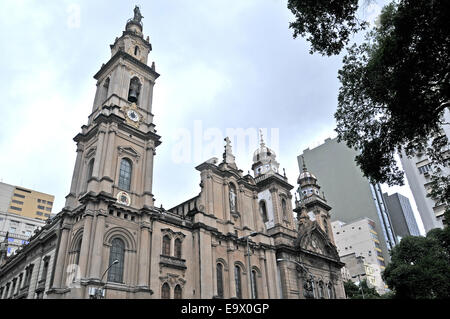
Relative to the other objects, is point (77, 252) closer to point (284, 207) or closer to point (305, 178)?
point (284, 207)

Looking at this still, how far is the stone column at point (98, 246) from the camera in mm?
23844

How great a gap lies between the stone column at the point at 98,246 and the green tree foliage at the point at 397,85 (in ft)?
56.7

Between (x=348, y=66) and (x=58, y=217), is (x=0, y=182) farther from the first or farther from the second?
(x=348, y=66)

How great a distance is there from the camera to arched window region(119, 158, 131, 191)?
29.9 meters

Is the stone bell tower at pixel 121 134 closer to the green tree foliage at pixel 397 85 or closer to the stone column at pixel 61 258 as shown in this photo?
the stone column at pixel 61 258

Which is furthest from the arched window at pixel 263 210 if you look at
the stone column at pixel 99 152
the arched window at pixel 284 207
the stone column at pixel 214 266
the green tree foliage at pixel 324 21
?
the green tree foliage at pixel 324 21

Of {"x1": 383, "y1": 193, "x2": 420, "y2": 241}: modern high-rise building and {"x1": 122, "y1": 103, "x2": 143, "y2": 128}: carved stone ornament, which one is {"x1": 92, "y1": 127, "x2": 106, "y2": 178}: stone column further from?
{"x1": 383, "y1": 193, "x2": 420, "y2": 241}: modern high-rise building

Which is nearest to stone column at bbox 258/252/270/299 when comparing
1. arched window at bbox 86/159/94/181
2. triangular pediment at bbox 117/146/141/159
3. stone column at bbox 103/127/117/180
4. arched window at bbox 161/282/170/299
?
arched window at bbox 161/282/170/299

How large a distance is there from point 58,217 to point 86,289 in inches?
345

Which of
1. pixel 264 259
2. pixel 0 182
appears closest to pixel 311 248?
pixel 264 259

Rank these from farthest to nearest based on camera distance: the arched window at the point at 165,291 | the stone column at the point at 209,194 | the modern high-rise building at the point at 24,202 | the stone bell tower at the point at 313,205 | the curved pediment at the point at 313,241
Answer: the modern high-rise building at the point at 24,202
the stone bell tower at the point at 313,205
the curved pediment at the point at 313,241
the stone column at the point at 209,194
the arched window at the point at 165,291

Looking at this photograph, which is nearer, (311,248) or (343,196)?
(311,248)

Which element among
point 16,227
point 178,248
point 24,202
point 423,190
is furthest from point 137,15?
point 24,202

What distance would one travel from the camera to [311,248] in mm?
45500
